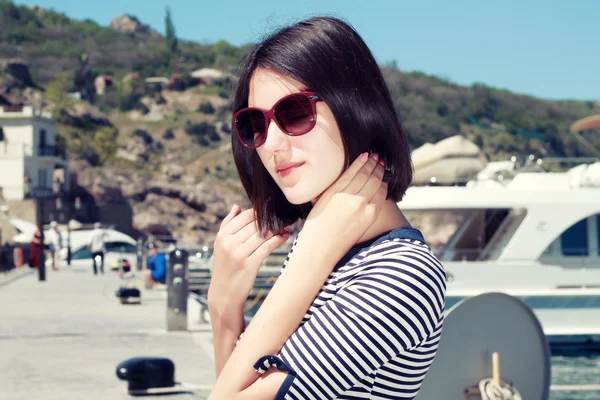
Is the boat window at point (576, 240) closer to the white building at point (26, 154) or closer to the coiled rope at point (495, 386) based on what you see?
the coiled rope at point (495, 386)

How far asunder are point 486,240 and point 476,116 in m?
112

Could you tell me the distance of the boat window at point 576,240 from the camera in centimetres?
1510

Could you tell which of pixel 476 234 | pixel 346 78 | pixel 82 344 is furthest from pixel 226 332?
pixel 476 234

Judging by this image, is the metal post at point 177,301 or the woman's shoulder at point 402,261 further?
the metal post at point 177,301

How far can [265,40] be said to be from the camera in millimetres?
1704

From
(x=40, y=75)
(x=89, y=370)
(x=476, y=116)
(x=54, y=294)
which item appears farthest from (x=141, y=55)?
(x=89, y=370)

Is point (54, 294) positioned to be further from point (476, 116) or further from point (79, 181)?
point (476, 116)

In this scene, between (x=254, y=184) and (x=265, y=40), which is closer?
(x=265, y=40)

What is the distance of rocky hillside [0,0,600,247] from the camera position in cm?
7100

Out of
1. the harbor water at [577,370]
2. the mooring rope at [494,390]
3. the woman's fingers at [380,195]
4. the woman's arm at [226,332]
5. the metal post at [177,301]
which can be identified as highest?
the woman's fingers at [380,195]

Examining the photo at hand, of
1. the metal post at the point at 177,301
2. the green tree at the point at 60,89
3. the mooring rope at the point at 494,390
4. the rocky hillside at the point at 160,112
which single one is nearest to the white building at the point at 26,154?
the rocky hillside at the point at 160,112

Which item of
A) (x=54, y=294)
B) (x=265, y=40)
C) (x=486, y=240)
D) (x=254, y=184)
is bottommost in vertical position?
(x=54, y=294)

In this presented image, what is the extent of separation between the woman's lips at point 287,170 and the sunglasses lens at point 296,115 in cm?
7

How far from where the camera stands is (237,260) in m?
1.79
